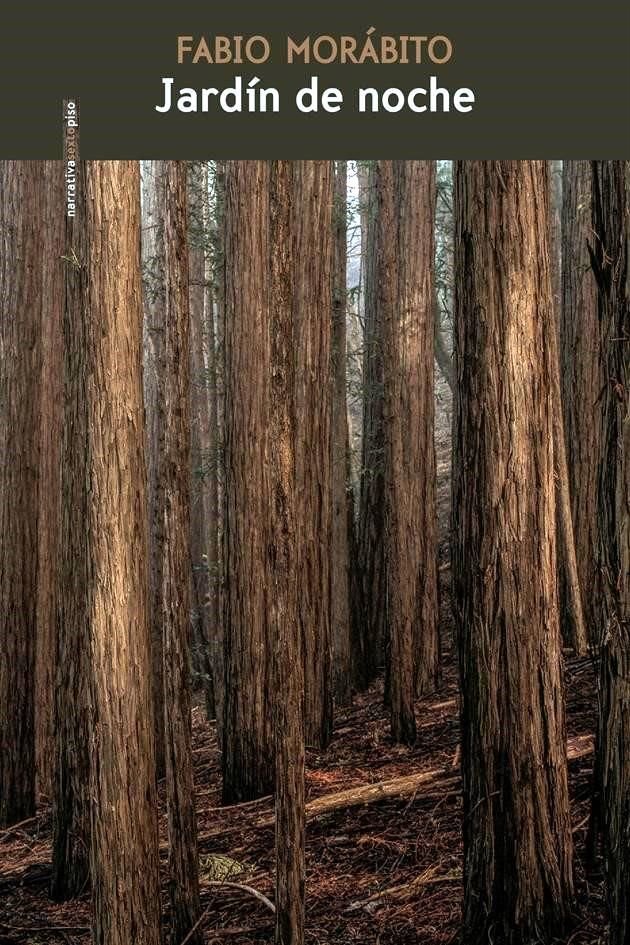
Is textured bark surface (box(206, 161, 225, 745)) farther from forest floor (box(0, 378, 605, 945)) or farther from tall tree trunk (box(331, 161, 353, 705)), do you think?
forest floor (box(0, 378, 605, 945))

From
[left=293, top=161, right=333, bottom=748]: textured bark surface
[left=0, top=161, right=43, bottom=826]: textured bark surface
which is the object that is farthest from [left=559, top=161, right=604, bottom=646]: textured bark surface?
[left=0, top=161, right=43, bottom=826]: textured bark surface

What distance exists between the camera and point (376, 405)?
12672mm

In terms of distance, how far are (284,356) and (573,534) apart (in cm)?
566

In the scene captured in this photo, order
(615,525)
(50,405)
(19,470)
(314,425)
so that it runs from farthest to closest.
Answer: (314,425), (50,405), (19,470), (615,525)

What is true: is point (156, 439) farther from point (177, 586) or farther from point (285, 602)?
point (285, 602)

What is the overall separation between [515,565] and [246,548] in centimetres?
357

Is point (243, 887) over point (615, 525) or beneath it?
beneath

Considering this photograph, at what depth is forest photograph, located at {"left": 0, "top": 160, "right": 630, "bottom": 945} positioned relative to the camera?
16.4 ft

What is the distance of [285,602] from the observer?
513 centimetres

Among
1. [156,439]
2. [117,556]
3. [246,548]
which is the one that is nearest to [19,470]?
[246,548]

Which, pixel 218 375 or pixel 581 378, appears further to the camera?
pixel 218 375

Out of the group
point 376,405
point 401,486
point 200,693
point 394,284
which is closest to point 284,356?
point 401,486

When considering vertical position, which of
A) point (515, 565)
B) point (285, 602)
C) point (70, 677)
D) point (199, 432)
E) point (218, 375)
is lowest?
point (70, 677)

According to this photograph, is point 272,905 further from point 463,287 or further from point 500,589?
point 463,287
